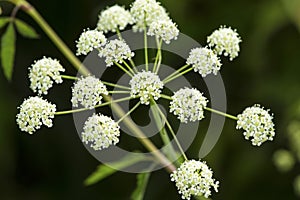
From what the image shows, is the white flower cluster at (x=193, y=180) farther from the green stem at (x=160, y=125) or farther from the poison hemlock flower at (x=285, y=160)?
the poison hemlock flower at (x=285, y=160)

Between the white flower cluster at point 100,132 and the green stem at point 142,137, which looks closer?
the white flower cluster at point 100,132

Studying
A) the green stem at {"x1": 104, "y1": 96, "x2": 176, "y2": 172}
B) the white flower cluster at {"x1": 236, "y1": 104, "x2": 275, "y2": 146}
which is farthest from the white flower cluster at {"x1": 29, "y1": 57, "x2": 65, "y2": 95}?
the white flower cluster at {"x1": 236, "y1": 104, "x2": 275, "y2": 146}

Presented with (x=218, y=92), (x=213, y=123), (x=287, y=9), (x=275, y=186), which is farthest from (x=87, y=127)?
(x=275, y=186)

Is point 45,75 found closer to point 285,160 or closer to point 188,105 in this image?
point 188,105

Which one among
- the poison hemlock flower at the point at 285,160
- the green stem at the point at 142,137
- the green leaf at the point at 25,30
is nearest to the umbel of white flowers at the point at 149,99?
the green stem at the point at 142,137

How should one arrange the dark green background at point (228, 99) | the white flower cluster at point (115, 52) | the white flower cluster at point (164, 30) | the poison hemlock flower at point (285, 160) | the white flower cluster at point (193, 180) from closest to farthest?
the white flower cluster at point (193, 180)
the white flower cluster at point (115, 52)
the white flower cluster at point (164, 30)
the poison hemlock flower at point (285, 160)
the dark green background at point (228, 99)

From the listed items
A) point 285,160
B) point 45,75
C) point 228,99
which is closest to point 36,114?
point 45,75
